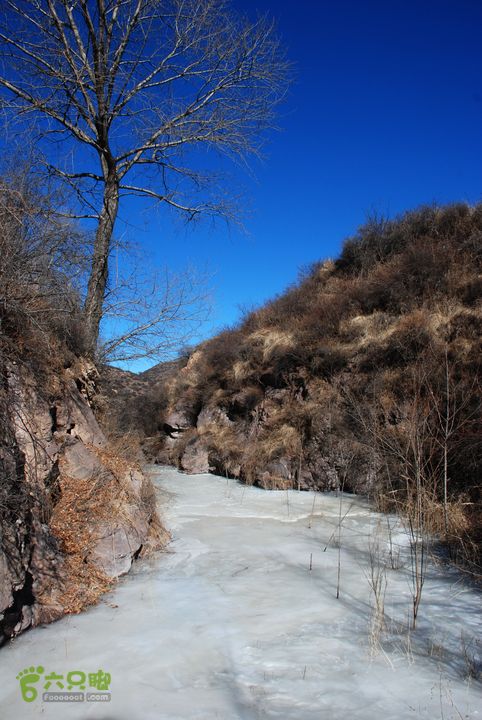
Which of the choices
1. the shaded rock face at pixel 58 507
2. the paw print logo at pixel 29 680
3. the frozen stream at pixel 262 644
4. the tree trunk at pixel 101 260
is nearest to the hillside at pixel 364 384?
the frozen stream at pixel 262 644

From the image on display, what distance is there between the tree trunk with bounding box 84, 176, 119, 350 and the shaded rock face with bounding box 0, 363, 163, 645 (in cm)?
166

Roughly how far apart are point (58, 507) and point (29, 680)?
5.61 feet

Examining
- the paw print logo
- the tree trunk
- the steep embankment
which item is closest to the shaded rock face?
the steep embankment

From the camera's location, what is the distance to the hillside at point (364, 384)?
6386 mm

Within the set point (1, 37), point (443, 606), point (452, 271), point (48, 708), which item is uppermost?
point (1, 37)

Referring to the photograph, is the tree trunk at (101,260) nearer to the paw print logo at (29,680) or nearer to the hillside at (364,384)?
the hillside at (364,384)

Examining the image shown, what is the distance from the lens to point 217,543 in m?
5.43

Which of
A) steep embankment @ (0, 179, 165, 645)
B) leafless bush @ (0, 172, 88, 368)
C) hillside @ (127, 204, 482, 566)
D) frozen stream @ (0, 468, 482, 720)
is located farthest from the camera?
hillside @ (127, 204, 482, 566)

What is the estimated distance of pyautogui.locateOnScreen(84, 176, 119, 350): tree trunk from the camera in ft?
23.2

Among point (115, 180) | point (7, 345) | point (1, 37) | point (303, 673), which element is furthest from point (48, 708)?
point (1, 37)

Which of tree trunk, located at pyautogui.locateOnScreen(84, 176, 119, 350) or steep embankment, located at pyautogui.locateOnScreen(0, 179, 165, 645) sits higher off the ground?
tree trunk, located at pyautogui.locateOnScreen(84, 176, 119, 350)

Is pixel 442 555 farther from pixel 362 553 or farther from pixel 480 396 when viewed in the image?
pixel 480 396

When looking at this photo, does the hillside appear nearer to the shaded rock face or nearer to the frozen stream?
the frozen stream

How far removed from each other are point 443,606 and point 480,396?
3.77 meters
